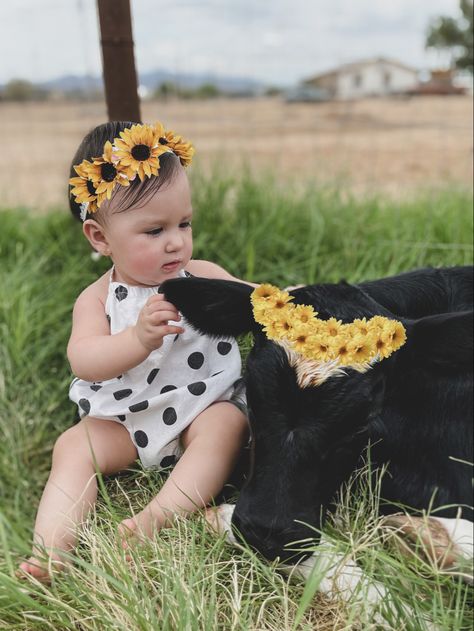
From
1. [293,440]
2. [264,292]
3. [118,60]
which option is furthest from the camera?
[118,60]

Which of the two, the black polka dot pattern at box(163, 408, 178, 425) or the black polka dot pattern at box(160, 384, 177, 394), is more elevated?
the black polka dot pattern at box(160, 384, 177, 394)

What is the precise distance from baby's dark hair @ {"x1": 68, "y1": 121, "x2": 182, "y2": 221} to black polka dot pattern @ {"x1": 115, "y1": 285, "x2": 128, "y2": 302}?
227 mm

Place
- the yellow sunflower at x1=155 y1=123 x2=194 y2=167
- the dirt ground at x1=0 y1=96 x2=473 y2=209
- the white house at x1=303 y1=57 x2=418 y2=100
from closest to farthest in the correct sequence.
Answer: the yellow sunflower at x1=155 y1=123 x2=194 y2=167, the dirt ground at x1=0 y1=96 x2=473 y2=209, the white house at x1=303 y1=57 x2=418 y2=100

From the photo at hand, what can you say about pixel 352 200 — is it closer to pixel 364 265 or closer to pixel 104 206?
pixel 364 265

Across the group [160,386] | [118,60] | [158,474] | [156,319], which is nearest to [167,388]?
[160,386]

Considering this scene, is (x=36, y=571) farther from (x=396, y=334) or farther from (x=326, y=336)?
(x=396, y=334)

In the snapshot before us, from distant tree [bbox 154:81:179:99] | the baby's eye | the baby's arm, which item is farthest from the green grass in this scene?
distant tree [bbox 154:81:179:99]

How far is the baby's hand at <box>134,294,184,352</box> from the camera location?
1730 millimetres

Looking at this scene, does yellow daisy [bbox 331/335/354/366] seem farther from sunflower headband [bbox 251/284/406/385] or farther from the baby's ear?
the baby's ear

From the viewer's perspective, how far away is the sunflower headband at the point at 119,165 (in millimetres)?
1843

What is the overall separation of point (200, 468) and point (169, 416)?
20cm

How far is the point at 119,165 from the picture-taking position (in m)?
1.85

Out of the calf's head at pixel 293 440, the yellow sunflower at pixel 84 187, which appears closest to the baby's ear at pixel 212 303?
the calf's head at pixel 293 440

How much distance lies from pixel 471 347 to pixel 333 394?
1.14 feet
